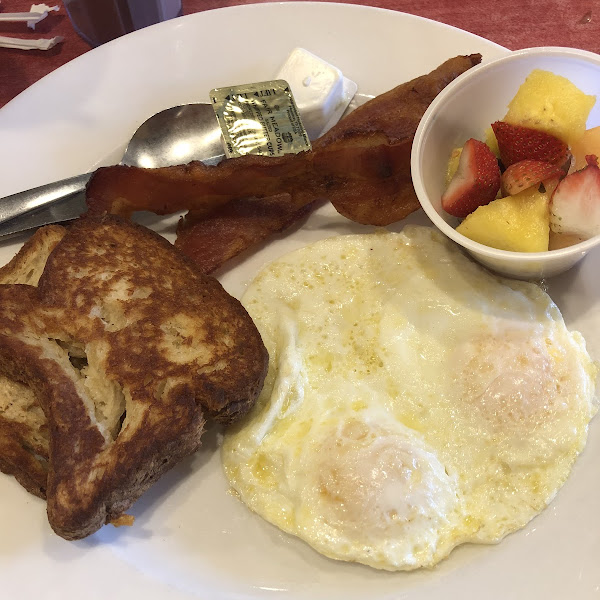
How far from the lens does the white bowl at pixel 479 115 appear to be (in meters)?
1.50

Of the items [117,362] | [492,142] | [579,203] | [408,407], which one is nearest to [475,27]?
[492,142]

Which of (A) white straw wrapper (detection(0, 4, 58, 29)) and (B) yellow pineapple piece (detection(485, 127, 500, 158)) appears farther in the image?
(A) white straw wrapper (detection(0, 4, 58, 29))

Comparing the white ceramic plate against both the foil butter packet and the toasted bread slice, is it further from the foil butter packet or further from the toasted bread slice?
the foil butter packet

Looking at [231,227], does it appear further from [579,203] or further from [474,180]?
[579,203]

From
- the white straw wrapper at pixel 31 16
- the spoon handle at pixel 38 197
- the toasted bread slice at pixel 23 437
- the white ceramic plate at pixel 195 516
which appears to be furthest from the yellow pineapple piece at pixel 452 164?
the white straw wrapper at pixel 31 16

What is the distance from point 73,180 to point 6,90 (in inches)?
30.3

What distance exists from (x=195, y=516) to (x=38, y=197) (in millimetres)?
1065

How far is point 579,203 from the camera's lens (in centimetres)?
131

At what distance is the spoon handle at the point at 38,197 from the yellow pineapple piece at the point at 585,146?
142 cm

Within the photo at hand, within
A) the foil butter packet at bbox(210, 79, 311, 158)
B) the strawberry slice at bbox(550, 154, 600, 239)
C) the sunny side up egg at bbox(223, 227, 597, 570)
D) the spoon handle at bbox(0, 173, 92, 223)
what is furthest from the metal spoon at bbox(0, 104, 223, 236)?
the strawberry slice at bbox(550, 154, 600, 239)

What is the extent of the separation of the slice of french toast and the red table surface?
3.49ft

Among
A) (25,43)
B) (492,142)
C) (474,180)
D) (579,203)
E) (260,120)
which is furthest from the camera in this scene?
(25,43)

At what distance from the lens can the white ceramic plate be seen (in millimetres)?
1357

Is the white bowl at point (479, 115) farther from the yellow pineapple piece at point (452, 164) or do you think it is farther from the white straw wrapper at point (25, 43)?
the white straw wrapper at point (25, 43)
